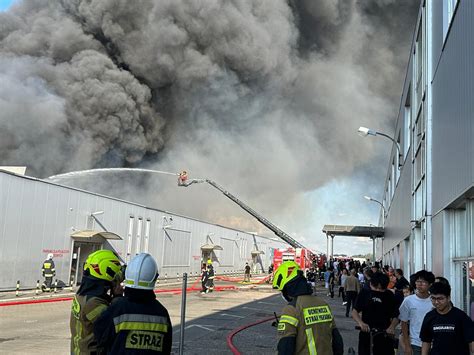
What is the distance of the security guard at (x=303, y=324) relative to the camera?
9.56 feet

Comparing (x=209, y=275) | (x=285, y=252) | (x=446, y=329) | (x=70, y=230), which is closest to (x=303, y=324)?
(x=446, y=329)

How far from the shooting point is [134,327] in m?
2.41

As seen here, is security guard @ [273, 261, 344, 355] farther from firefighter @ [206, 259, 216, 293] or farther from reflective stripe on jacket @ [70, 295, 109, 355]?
firefighter @ [206, 259, 216, 293]

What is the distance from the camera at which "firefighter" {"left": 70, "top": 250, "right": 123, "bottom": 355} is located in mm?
2896

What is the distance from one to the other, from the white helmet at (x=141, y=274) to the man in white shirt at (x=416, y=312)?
11.5 feet

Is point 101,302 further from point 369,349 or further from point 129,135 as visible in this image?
point 129,135

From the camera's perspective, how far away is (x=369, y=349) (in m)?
5.20

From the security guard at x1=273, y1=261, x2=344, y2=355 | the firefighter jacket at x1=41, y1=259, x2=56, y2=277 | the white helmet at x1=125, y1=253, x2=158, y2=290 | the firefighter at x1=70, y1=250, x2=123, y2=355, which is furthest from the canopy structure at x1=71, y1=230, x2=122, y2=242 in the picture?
the white helmet at x1=125, y1=253, x2=158, y2=290

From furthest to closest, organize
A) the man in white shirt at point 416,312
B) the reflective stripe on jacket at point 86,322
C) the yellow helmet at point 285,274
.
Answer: the man in white shirt at point 416,312
the yellow helmet at point 285,274
the reflective stripe on jacket at point 86,322

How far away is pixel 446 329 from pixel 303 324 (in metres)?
1.52

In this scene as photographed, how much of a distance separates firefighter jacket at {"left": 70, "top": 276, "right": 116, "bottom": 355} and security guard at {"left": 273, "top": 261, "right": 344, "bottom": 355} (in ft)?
3.77

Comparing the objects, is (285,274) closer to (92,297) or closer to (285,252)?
(92,297)

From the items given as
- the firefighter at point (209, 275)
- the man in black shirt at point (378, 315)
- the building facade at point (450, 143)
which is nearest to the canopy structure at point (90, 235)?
the firefighter at point (209, 275)

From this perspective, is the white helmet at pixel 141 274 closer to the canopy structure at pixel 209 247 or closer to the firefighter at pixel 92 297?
the firefighter at pixel 92 297
